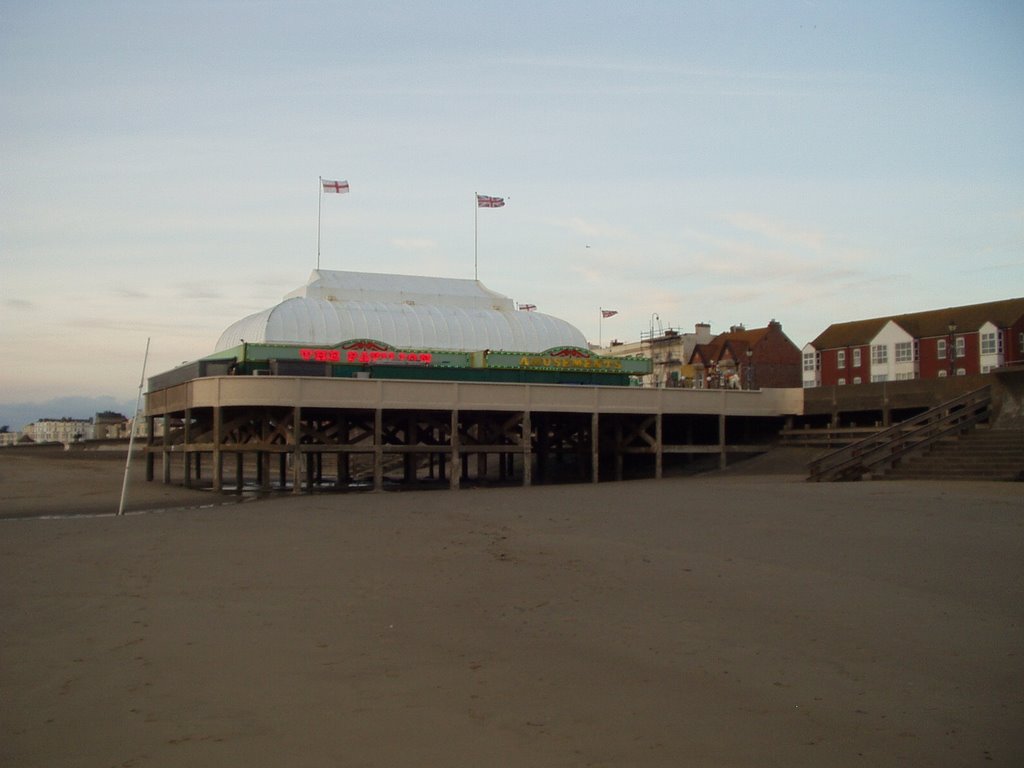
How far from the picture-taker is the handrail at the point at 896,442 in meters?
24.8

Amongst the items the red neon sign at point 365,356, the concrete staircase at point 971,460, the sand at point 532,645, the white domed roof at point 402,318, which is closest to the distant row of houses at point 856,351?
the white domed roof at point 402,318

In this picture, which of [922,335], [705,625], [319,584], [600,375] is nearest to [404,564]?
[319,584]

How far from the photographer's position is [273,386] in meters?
30.4

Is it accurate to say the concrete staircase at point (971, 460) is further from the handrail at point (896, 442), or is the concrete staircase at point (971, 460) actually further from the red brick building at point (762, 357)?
the red brick building at point (762, 357)

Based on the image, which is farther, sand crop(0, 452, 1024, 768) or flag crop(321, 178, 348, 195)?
flag crop(321, 178, 348, 195)

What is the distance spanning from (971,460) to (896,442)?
201cm

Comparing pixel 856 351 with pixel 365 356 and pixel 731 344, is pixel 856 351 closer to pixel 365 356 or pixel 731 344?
pixel 731 344

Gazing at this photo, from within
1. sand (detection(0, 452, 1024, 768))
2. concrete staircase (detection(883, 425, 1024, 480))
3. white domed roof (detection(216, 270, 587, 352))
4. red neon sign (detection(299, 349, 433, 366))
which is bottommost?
sand (detection(0, 452, 1024, 768))

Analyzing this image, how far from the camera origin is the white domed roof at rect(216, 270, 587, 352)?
125ft

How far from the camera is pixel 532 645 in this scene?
28.5ft

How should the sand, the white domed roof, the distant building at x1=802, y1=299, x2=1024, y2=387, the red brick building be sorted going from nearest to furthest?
1. the sand
2. the white domed roof
3. the distant building at x1=802, y1=299, x2=1024, y2=387
4. the red brick building

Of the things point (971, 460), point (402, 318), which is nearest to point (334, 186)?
point (402, 318)

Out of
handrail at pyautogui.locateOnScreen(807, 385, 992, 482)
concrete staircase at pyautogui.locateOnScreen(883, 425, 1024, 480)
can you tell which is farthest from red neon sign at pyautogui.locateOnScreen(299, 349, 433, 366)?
concrete staircase at pyautogui.locateOnScreen(883, 425, 1024, 480)

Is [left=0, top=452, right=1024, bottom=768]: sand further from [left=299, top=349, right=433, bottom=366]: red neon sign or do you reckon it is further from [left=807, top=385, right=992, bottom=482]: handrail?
[left=299, top=349, right=433, bottom=366]: red neon sign
